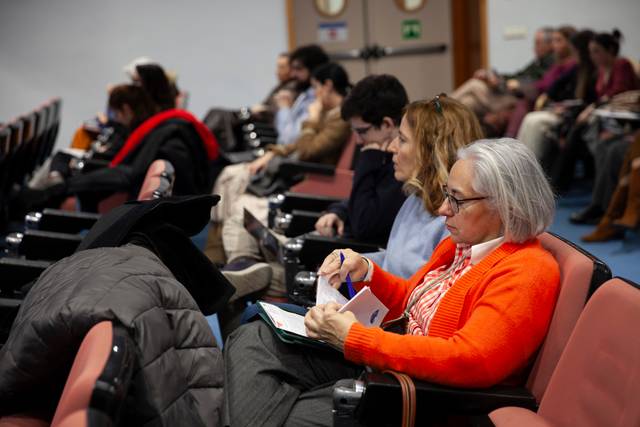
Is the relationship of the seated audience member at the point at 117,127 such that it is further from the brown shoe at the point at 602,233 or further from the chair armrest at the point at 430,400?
the chair armrest at the point at 430,400

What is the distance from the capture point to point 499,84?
7.21m

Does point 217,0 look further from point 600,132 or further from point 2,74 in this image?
point 600,132

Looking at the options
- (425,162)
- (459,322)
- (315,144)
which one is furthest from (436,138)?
(315,144)

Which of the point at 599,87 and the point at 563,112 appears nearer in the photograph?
the point at 599,87

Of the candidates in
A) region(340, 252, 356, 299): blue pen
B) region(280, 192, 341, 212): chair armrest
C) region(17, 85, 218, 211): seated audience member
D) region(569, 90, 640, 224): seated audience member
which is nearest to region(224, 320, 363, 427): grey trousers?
region(340, 252, 356, 299): blue pen

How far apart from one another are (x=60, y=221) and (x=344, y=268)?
166cm

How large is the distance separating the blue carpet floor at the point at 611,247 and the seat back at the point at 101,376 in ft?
10.6

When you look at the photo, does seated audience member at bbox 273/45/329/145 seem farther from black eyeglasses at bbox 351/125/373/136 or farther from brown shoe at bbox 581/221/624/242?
black eyeglasses at bbox 351/125/373/136

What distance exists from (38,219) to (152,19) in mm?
6219

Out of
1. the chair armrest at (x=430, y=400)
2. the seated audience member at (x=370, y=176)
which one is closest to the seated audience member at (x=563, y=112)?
the seated audience member at (x=370, y=176)

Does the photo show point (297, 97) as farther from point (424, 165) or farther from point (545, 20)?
point (424, 165)

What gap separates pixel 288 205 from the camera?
3.60m

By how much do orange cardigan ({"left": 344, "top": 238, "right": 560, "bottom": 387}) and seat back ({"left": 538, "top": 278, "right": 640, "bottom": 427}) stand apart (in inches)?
4.4

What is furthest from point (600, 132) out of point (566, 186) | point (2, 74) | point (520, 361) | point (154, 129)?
point (2, 74)
